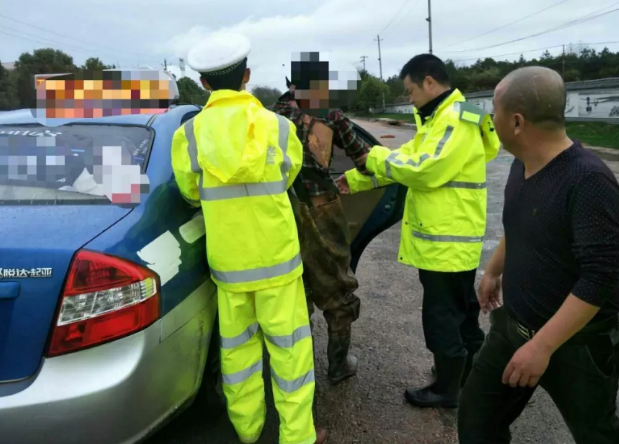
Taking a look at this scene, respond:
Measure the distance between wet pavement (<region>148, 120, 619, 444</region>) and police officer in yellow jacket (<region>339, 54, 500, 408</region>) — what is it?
0.63 ft

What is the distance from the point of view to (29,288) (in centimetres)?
174

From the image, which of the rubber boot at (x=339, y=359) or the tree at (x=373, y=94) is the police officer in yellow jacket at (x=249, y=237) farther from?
the tree at (x=373, y=94)

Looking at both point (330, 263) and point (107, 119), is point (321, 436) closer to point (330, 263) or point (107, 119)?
point (330, 263)

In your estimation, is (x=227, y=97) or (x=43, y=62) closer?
(x=227, y=97)

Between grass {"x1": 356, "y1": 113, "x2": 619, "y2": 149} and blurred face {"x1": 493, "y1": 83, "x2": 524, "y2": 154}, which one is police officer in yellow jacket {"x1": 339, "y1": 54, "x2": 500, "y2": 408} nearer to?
blurred face {"x1": 493, "y1": 83, "x2": 524, "y2": 154}

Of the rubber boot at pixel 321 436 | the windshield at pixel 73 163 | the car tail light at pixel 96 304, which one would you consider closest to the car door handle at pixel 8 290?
the car tail light at pixel 96 304

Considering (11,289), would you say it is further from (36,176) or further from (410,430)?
(410,430)

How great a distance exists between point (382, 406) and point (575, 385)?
140 cm

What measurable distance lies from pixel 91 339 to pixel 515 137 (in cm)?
155

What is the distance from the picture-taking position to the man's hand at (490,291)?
2.38 m

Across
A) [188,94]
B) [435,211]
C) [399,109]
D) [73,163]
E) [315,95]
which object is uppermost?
[399,109]

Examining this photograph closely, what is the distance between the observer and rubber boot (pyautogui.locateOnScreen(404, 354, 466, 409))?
2.88 m

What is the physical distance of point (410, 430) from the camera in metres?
2.75

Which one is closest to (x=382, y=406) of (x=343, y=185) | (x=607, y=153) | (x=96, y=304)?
(x=343, y=185)
